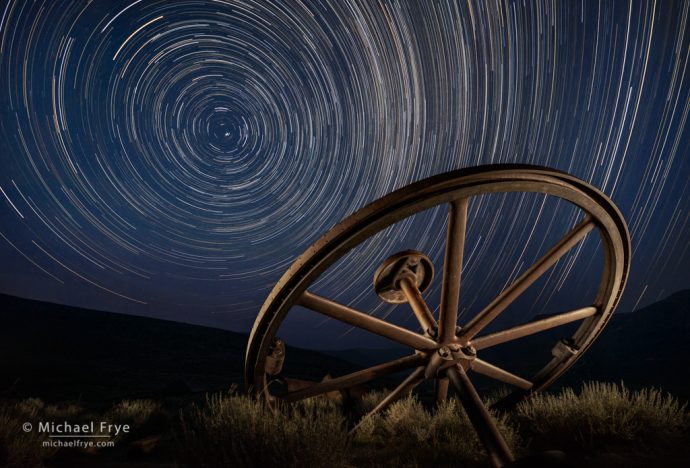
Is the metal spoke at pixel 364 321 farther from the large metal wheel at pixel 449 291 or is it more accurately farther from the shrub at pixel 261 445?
the shrub at pixel 261 445

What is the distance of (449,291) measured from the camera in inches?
144

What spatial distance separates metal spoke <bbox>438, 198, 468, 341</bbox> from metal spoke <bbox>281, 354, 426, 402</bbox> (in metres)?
0.72

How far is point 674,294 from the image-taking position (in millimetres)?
49219

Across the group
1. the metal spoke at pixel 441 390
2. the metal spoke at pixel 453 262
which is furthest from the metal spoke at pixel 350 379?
the metal spoke at pixel 441 390

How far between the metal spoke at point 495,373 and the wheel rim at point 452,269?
0.02m

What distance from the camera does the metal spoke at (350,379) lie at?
169 inches

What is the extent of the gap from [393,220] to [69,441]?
265 inches

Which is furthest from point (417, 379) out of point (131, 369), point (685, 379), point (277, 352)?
point (685, 379)

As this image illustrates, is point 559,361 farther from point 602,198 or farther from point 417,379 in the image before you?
point 602,198

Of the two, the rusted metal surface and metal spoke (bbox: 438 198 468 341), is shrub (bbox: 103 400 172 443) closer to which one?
the rusted metal surface

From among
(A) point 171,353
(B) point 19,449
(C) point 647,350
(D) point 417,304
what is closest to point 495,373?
(D) point 417,304

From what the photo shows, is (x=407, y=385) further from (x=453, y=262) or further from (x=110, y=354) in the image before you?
(x=110, y=354)

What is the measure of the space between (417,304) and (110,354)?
1663 inches

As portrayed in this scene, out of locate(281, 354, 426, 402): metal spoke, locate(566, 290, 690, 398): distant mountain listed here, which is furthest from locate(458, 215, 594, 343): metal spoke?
locate(566, 290, 690, 398): distant mountain
